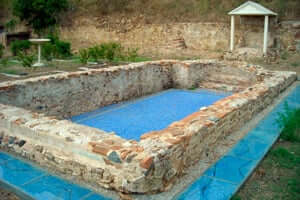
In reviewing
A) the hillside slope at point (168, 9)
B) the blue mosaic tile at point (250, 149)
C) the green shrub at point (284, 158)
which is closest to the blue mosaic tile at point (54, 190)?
Result: the blue mosaic tile at point (250, 149)

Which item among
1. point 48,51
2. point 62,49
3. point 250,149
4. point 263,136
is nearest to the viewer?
point 250,149

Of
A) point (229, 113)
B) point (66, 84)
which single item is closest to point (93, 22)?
point (66, 84)

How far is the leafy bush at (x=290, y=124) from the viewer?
5.32m

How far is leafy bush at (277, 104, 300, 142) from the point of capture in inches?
209

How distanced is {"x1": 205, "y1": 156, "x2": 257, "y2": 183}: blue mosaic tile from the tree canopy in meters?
19.1

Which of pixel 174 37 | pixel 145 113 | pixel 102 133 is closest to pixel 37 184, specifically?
pixel 102 133

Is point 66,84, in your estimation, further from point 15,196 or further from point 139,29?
point 139,29

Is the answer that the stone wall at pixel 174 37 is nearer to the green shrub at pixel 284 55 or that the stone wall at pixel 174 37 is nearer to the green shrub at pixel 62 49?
the green shrub at pixel 284 55

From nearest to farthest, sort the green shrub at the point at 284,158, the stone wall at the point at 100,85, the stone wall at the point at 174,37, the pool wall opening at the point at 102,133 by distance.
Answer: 1. the pool wall opening at the point at 102,133
2. the green shrub at the point at 284,158
3. the stone wall at the point at 100,85
4. the stone wall at the point at 174,37

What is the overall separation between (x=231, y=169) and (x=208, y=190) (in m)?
0.65

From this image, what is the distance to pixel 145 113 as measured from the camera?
7598mm

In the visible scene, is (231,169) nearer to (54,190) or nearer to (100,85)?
(54,190)

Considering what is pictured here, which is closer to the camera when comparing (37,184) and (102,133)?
(37,184)

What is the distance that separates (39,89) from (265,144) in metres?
4.35
